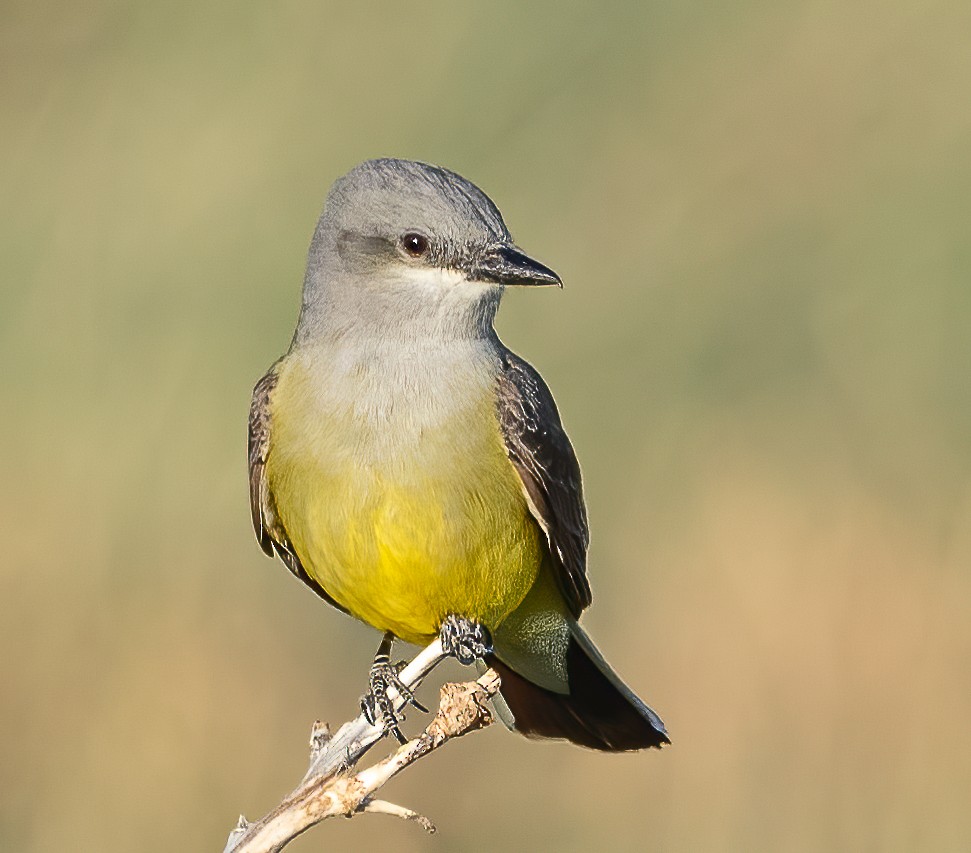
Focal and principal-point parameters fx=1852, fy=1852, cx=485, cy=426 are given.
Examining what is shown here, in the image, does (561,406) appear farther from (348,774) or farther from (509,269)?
(348,774)

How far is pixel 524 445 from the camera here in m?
5.61

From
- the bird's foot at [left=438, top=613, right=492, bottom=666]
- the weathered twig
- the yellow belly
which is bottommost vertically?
the weathered twig

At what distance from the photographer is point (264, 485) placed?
5766 millimetres

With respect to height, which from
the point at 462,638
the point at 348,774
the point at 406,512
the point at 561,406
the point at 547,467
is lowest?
the point at 348,774

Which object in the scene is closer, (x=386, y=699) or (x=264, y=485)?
(x=386, y=699)

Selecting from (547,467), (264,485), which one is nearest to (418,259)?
(547,467)

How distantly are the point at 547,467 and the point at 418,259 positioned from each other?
2.45ft

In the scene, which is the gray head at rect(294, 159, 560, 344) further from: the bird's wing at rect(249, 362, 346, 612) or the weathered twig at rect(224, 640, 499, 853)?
the weathered twig at rect(224, 640, 499, 853)

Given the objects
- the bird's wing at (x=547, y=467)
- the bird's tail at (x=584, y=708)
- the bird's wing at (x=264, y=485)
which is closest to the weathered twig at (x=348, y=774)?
the bird's wing at (x=547, y=467)

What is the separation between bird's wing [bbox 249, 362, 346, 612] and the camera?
5758 mm

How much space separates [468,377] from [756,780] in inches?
92.1

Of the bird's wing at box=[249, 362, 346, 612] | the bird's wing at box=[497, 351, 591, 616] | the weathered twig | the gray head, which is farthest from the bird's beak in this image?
the weathered twig

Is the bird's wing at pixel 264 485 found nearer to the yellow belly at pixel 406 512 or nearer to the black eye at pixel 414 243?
the yellow belly at pixel 406 512

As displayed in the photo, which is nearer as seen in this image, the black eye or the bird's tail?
the black eye
